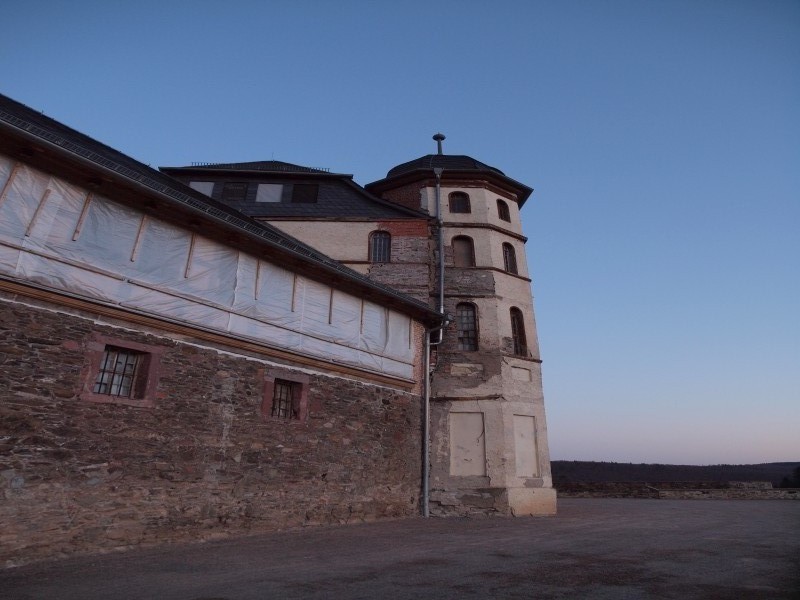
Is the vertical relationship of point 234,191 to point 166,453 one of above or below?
above

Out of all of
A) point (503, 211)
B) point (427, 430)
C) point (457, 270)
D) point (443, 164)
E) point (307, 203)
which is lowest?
point (427, 430)

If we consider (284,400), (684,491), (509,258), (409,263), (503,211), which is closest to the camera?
(284,400)

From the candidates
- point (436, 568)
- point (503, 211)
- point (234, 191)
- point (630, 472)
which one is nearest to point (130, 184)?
point (436, 568)

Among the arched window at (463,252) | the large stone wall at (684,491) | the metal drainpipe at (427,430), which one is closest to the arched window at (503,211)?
the arched window at (463,252)

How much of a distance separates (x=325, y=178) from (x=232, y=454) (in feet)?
39.1

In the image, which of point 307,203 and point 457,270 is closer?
point 457,270

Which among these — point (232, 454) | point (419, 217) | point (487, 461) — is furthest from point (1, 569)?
point (419, 217)

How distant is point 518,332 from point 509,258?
2.92 meters

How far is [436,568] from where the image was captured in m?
5.54

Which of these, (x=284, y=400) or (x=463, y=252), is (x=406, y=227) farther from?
(x=284, y=400)

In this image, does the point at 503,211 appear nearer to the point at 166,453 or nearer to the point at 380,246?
the point at 380,246

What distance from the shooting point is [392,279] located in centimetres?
1587

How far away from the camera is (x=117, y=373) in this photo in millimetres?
7559

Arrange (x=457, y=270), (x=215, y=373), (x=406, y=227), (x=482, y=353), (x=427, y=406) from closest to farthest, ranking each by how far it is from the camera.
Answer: (x=215, y=373) < (x=427, y=406) < (x=482, y=353) < (x=457, y=270) < (x=406, y=227)
